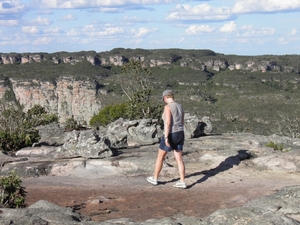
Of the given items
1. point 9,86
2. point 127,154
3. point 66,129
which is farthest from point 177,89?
point 127,154

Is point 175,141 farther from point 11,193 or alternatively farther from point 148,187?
point 11,193

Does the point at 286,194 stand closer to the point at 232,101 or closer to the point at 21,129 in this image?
the point at 21,129

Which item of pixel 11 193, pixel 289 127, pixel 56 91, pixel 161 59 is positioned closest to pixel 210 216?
pixel 11 193

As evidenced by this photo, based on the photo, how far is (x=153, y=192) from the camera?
1022 centimetres

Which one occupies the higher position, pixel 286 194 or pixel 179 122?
pixel 179 122

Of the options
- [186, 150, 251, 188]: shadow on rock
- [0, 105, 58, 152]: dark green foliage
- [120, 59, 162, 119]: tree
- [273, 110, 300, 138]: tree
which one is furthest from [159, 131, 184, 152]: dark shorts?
[273, 110, 300, 138]: tree

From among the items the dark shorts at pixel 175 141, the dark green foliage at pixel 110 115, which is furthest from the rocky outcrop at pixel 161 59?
the dark shorts at pixel 175 141

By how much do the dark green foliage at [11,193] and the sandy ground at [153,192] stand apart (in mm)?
981

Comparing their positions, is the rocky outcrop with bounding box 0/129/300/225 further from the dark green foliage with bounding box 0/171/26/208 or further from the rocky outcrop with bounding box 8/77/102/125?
the rocky outcrop with bounding box 8/77/102/125

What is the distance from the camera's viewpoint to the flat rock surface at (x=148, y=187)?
9039mm

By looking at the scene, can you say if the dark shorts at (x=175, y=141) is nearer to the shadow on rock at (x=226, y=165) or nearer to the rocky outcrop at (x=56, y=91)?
the shadow on rock at (x=226, y=165)

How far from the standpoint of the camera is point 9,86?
93.0 metres

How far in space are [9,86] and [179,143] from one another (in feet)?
286

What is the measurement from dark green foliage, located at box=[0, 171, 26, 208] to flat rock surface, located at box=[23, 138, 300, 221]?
3.41 feet
